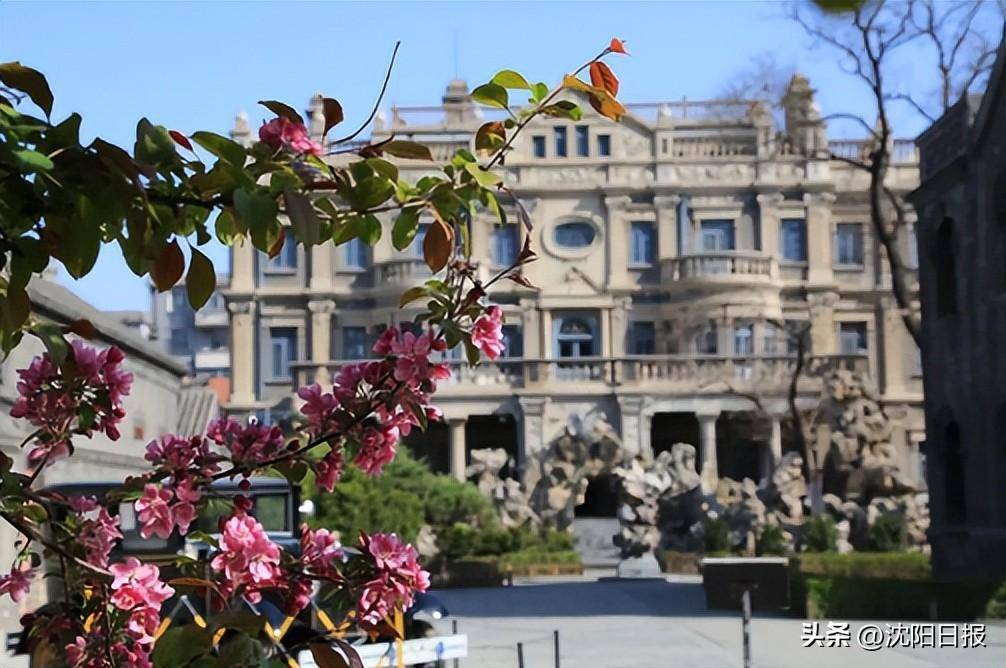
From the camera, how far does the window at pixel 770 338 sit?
51.3 meters

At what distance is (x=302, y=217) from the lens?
332 cm

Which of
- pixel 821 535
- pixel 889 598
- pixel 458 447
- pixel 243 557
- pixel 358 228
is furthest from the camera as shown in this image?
pixel 458 447

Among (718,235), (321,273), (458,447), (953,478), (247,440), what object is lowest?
(953,478)

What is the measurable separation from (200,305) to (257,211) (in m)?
0.64

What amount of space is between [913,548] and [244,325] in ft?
96.3

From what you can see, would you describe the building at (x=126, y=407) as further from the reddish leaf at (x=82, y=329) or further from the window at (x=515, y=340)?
the window at (x=515, y=340)

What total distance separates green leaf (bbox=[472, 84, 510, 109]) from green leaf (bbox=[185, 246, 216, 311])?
0.88m

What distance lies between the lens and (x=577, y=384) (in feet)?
158

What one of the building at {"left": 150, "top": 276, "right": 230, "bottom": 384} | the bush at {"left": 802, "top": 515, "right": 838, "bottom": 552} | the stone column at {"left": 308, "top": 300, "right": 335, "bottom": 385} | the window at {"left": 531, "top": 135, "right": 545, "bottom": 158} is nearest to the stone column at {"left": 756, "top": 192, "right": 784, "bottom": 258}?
the window at {"left": 531, "top": 135, "right": 545, "bottom": 158}

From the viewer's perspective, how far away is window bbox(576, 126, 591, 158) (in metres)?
54.8

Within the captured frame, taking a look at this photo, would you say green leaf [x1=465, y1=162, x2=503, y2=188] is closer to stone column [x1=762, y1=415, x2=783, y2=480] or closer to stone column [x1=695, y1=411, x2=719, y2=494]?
stone column [x1=762, y1=415, x2=783, y2=480]

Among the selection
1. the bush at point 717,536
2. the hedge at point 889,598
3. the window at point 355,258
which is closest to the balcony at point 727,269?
the window at point 355,258

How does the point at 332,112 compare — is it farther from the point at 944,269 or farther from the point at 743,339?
the point at 743,339

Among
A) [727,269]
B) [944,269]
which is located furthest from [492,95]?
[727,269]
